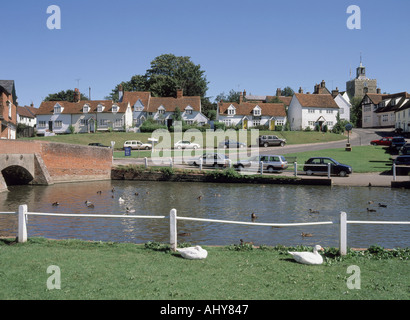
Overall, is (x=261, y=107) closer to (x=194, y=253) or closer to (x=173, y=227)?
(x=173, y=227)

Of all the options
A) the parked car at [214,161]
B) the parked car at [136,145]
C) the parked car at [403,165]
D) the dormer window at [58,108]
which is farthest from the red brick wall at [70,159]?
the dormer window at [58,108]

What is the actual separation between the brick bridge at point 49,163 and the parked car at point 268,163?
13.3 metres

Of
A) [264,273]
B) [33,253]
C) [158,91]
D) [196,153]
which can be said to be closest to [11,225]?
[33,253]

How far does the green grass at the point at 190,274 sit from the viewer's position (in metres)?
7.22

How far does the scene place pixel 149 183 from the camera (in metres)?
35.3

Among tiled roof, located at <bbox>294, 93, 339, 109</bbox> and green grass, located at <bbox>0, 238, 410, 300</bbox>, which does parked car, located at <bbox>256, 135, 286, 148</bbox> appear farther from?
green grass, located at <bbox>0, 238, 410, 300</bbox>

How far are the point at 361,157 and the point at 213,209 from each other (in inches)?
1094

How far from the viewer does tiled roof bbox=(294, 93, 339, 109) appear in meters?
78.8

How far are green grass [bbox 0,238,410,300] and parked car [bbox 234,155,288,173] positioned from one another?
84.3 feet

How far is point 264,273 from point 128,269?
9.52 ft

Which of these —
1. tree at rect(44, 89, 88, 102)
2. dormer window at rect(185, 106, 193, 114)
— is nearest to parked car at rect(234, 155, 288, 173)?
dormer window at rect(185, 106, 193, 114)

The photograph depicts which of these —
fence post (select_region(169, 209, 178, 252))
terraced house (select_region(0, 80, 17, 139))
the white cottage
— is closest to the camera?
fence post (select_region(169, 209, 178, 252))

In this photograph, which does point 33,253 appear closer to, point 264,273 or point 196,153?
point 264,273

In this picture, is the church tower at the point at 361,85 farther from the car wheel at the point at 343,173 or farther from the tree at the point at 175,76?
the car wheel at the point at 343,173
